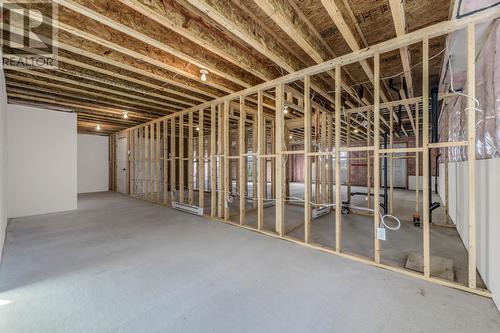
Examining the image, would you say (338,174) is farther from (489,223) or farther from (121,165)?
(121,165)

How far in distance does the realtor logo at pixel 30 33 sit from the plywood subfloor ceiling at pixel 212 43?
92mm

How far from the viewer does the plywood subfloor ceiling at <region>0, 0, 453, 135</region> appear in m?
2.42

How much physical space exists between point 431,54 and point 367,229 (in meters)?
3.14

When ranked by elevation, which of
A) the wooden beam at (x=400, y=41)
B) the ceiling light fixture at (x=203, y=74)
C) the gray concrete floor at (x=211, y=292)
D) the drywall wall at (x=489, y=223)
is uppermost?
the ceiling light fixture at (x=203, y=74)

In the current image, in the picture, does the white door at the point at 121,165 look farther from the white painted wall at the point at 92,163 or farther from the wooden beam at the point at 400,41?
the wooden beam at the point at 400,41

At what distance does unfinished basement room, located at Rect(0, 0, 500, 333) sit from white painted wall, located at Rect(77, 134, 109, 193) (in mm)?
4465

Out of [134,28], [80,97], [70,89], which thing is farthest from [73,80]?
[134,28]

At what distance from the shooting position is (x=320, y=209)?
5258 millimetres

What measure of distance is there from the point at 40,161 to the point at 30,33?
158 inches

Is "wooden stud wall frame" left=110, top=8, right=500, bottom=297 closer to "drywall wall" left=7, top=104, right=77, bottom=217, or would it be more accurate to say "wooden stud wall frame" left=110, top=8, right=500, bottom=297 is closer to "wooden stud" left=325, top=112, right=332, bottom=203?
"wooden stud" left=325, top=112, right=332, bottom=203

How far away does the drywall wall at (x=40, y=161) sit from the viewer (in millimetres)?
5145

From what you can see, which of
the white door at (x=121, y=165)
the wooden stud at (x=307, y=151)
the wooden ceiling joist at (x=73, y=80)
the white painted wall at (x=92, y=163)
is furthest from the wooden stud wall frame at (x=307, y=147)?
the white painted wall at (x=92, y=163)

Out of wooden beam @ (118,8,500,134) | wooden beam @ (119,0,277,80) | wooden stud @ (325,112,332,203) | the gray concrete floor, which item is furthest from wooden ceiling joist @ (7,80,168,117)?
wooden stud @ (325,112,332,203)

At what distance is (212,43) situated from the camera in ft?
9.63
